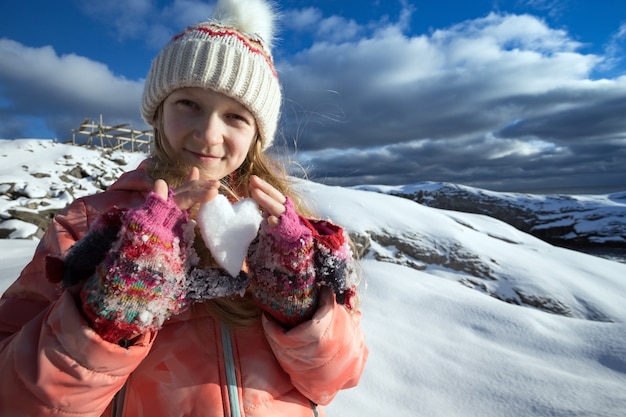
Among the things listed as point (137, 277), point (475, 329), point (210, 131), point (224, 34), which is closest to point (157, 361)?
point (137, 277)

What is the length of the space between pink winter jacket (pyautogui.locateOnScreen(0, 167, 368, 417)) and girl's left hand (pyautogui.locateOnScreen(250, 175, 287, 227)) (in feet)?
0.85

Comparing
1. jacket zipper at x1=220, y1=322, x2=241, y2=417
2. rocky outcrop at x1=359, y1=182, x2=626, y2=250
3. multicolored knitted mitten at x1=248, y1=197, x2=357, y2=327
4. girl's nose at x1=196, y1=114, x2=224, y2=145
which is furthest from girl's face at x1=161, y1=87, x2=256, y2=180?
rocky outcrop at x1=359, y1=182, x2=626, y2=250

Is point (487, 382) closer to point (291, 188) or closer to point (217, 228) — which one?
point (291, 188)

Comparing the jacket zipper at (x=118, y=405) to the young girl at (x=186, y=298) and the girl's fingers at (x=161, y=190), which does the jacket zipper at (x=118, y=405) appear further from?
the girl's fingers at (x=161, y=190)

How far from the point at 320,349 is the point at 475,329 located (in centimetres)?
211

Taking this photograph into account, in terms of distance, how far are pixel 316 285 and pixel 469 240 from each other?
15.6ft

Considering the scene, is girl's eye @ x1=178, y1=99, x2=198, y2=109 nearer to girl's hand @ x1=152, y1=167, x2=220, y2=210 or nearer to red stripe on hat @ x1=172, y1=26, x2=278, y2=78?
red stripe on hat @ x1=172, y1=26, x2=278, y2=78

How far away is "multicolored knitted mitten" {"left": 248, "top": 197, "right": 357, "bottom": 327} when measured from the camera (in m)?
0.82

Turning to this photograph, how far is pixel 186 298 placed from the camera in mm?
819

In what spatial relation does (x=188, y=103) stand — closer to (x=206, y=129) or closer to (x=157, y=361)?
(x=206, y=129)

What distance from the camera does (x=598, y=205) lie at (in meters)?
13.1

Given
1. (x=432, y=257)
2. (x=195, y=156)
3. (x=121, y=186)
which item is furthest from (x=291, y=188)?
(x=432, y=257)

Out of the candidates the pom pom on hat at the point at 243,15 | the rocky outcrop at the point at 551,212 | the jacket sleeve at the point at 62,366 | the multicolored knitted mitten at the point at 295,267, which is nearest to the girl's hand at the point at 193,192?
the multicolored knitted mitten at the point at 295,267

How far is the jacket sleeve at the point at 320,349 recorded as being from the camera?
2.82 ft
